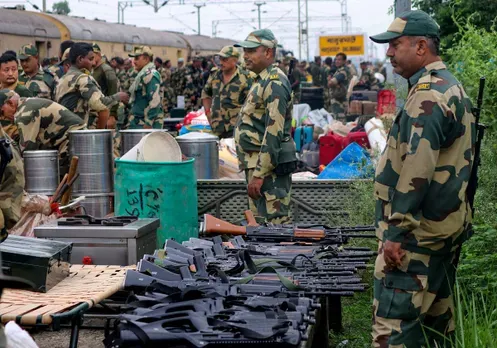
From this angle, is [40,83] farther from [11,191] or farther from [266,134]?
[11,191]

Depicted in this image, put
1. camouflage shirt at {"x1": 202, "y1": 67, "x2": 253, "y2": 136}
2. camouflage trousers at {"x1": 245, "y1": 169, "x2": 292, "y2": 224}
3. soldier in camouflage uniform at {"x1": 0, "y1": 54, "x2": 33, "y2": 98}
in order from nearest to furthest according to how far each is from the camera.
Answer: camouflage trousers at {"x1": 245, "y1": 169, "x2": 292, "y2": 224}, soldier in camouflage uniform at {"x1": 0, "y1": 54, "x2": 33, "y2": 98}, camouflage shirt at {"x1": 202, "y1": 67, "x2": 253, "y2": 136}

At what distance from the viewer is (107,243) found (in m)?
5.82

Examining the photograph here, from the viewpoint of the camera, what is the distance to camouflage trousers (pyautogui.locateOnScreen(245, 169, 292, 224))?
301 inches

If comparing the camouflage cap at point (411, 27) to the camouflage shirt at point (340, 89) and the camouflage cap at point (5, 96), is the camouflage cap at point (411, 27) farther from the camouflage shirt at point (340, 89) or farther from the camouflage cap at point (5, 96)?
the camouflage shirt at point (340, 89)

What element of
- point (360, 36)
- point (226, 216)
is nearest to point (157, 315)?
point (226, 216)

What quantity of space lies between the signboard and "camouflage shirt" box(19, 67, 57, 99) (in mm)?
33278

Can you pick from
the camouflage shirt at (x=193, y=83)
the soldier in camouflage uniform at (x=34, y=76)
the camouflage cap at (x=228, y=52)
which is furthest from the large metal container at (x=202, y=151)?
the camouflage shirt at (x=193, y=83)

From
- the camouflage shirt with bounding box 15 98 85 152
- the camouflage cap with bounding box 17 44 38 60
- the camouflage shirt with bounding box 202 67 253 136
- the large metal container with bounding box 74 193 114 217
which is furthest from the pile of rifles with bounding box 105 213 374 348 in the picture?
the camouflage cap with bounding box 17 44 38 60

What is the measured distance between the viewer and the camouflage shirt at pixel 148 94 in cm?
1327

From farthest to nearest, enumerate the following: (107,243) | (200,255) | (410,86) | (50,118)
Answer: (50,118), (107,243), (200,255), (410,86)

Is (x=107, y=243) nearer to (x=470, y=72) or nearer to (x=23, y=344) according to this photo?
(x=23, y=344)

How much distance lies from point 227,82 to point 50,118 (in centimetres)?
401

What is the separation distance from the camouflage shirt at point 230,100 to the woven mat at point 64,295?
22.2 ft

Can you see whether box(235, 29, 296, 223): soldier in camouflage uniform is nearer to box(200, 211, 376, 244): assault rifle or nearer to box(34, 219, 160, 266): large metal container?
box(200, 211, 376, 244): assault rifle
